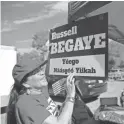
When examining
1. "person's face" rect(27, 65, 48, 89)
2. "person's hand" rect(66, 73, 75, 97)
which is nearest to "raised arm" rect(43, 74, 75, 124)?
"person's hand" rect(66, 73, 75, 97)

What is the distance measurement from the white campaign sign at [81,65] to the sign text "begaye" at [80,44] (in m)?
0.07

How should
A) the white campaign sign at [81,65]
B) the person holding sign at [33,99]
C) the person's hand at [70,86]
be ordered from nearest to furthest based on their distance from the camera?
the person holding sign at [33,99]
the white campaign sign at [81,65]
the person's hand at [70,86]

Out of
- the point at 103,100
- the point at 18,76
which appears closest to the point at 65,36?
the point at 18,76

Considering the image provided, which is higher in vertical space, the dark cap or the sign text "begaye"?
the sign text "begaye"

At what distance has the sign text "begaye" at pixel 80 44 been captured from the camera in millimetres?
1712

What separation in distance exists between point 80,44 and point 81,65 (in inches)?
6.5

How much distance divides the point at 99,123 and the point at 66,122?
101 cm

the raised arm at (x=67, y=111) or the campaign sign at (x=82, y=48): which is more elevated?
the campaign sign at (x=82, y=48)

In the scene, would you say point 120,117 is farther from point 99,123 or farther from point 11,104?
point 11,104

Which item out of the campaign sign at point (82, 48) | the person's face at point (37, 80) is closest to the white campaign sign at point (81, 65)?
the campaign sign at point (82, 48)

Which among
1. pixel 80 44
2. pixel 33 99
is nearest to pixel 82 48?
pixel 80 44

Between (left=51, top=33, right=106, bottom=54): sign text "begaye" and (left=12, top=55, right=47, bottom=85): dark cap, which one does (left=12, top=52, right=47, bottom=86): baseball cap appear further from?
(left=51, top=33, right=106, bottom=54): sign text "begaye"

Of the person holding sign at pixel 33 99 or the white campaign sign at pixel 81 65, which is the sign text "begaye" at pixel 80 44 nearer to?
the white campaign sign at pixel 81 65

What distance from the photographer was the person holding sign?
1606 mm
